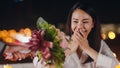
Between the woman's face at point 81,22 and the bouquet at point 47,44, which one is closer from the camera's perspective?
the bouquet at point 47,44

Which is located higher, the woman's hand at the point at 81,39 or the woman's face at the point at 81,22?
the woman's face at the point at 81,22

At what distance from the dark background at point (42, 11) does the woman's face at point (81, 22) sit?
0.22ft

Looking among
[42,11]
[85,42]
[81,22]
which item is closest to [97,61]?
A: [85,42]

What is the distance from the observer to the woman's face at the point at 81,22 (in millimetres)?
1604

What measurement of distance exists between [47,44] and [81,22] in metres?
0.44

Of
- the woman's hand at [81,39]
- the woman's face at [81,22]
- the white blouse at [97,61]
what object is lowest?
the white blouse at [97,61]

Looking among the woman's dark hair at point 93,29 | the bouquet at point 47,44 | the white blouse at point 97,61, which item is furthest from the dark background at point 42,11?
the bouquet at point 47,44

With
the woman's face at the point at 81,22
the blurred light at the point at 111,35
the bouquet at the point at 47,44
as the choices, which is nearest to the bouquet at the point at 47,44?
the bouquet at the point at 47,44

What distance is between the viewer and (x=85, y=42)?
164 centimetres

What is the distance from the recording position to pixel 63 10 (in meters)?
1.64

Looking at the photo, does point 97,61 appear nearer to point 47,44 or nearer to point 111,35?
point 111,35

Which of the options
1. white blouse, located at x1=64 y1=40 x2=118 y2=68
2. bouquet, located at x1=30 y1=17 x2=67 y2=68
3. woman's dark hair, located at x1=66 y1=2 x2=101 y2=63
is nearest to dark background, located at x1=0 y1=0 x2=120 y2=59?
woman's dark hair, located at x1=66 y1=2 x2=101 y2=63

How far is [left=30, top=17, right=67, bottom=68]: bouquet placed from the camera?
1.20m

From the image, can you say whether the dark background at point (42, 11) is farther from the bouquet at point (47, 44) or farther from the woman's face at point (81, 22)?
the bouquet at point (47, 44)
